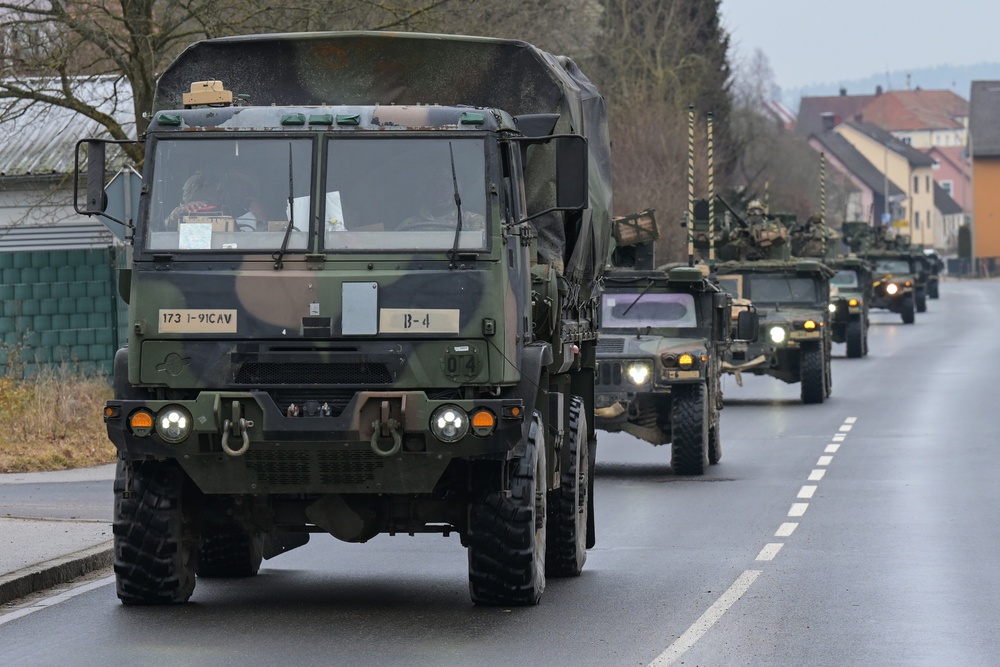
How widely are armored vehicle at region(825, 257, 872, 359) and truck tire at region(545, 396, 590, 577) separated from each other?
25047mm

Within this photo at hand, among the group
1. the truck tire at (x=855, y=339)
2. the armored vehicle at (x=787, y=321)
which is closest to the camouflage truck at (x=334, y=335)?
the armored vehicle at (x=787, y=321)

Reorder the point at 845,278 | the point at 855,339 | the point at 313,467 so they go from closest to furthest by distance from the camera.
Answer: the point at 313,467
the point at 855,339
the point at 845,278

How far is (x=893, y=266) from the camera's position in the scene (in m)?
54.2

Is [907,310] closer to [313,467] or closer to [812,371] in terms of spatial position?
[812,371]

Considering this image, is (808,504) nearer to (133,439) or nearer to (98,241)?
(133,439)

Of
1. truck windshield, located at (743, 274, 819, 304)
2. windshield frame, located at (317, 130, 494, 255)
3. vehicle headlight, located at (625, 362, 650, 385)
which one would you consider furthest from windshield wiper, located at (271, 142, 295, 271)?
truck windshield, located at (743, 274, 819, 304)

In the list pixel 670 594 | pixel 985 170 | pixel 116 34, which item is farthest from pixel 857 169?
pixel 670 594

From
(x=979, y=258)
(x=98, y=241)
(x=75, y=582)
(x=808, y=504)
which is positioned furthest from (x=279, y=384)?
(x=979, y=258)

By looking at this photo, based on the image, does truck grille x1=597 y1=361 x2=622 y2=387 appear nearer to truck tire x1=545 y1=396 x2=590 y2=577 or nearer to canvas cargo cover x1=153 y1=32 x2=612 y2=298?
truck tire x1=545 y1=396 x2=590 y2=577

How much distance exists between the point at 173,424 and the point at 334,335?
0.88m

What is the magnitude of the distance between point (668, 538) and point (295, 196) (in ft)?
15.6

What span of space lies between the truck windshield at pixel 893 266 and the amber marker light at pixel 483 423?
4544 cm

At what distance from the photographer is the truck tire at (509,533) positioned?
981 centimetres

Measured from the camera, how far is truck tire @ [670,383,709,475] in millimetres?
18047
